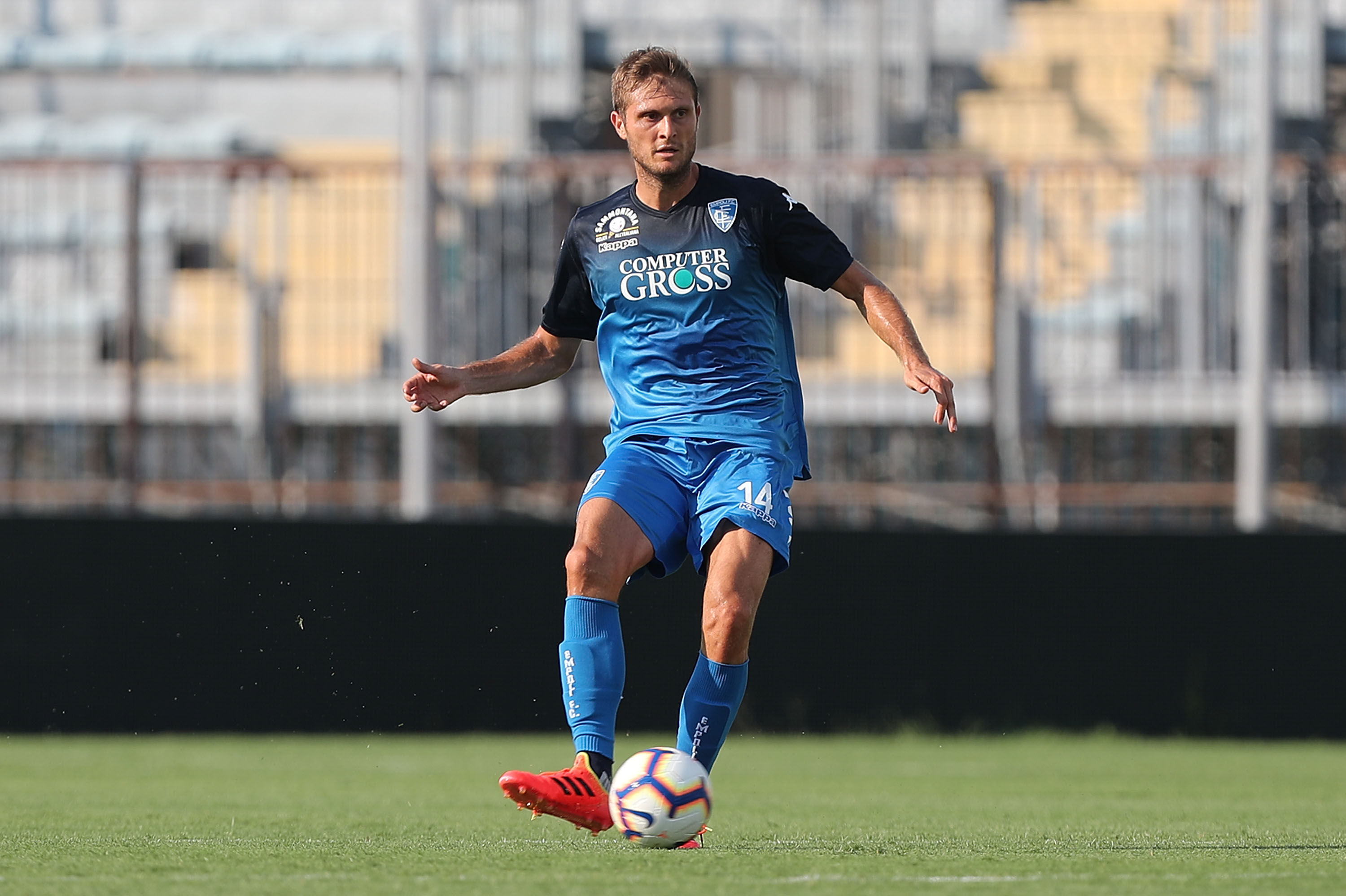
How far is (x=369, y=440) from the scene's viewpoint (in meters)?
12.8

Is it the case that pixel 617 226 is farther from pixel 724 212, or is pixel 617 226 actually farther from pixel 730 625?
pixel 730 625

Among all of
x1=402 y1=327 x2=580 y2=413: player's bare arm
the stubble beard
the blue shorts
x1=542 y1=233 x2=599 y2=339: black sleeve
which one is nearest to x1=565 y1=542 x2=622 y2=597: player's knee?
the blue shorts

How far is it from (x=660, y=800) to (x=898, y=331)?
4.44ft

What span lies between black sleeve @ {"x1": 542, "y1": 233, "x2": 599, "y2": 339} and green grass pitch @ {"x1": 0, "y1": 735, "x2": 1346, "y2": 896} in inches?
56.5

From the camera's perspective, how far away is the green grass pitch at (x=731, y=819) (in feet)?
13.9

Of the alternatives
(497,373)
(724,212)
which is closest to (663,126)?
(724,212)

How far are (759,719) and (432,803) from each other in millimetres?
3964

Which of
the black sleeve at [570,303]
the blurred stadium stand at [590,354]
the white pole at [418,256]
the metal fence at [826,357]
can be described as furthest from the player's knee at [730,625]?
the metal fence at [826,357]

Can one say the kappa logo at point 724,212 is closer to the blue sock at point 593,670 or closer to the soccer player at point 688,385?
the soccer player at point 688,385

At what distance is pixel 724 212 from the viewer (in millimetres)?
5277

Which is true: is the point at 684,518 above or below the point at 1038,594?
above

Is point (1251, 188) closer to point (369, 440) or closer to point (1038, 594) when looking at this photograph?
point (1038, 594)

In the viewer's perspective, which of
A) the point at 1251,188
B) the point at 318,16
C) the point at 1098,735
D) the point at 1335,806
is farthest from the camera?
the point at 318,16

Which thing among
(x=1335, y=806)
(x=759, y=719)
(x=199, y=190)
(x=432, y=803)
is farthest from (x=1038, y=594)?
(x=199, y=190)
